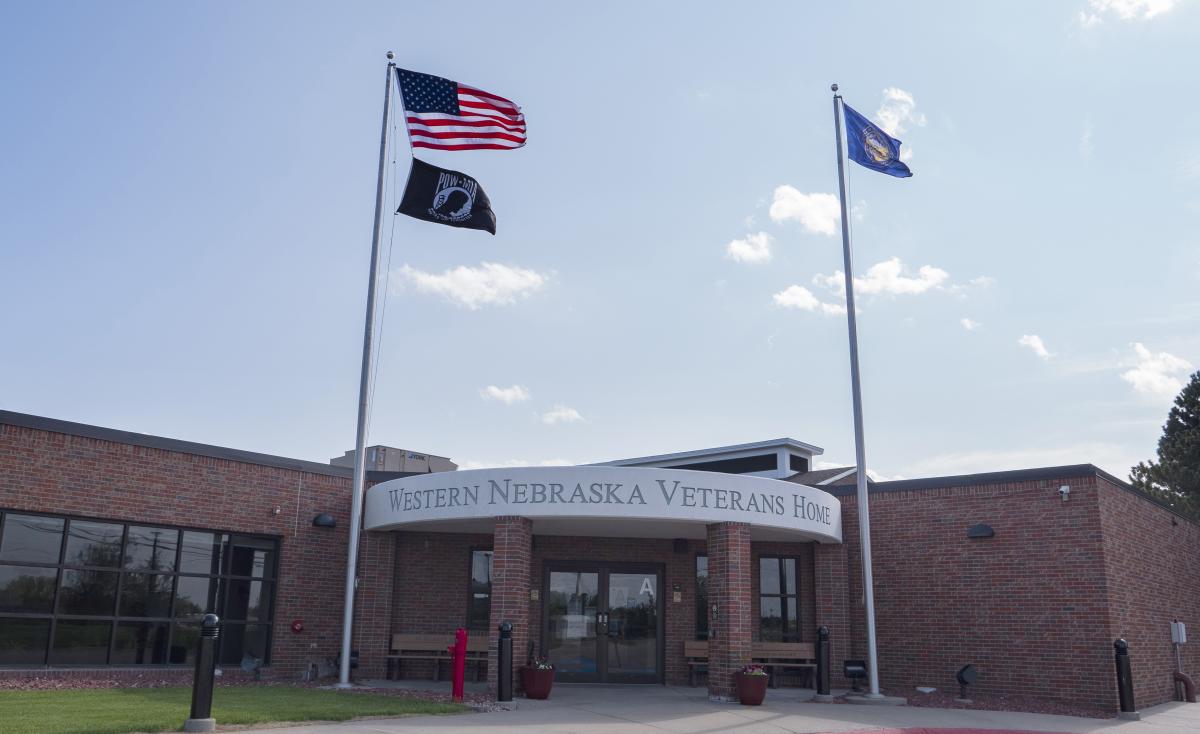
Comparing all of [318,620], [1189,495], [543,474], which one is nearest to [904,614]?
[543,474]

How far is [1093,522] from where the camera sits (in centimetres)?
1697

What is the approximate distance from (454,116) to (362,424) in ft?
18.6

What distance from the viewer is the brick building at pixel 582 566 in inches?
612

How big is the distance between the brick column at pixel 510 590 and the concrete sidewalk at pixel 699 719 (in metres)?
0.70

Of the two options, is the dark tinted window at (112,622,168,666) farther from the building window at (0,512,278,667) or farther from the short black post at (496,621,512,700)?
the short black post at (496,621,512,700)

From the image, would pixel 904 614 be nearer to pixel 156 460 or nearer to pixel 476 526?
pixel 476 526

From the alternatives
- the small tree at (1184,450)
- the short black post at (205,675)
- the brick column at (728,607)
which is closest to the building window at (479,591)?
the brick column at (728,607)

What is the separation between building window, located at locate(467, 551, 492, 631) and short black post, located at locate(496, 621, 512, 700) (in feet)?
13.9

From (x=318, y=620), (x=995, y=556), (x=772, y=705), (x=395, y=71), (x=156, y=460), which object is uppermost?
(x=395, y=71)

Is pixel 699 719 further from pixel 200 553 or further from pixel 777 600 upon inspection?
pixel 200 553

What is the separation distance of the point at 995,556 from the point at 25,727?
1535 centimetres

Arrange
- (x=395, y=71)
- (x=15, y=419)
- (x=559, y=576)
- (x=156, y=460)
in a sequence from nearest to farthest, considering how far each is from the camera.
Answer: (x=15, y=419), (x=156, y=460), (x=395, y=71), (x=559, y=576)

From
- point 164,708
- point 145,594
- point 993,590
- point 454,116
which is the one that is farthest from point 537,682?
point 454,116

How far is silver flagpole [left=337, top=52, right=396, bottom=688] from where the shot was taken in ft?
53.5
